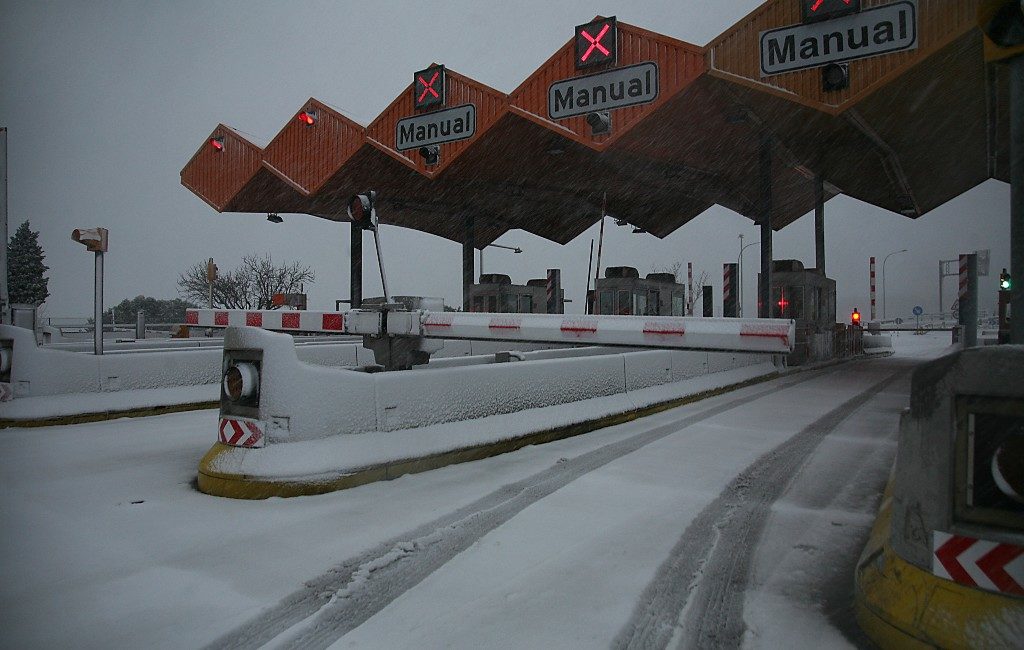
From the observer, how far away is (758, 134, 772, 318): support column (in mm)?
18380

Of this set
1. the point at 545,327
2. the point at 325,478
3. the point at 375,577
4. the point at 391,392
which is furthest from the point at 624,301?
the point at 375,577

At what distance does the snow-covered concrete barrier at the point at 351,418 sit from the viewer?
472 centimetres

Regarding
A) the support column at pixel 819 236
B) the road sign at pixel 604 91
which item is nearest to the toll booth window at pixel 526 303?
the road sign at pixel 604 91

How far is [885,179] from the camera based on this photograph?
22734 millimetres

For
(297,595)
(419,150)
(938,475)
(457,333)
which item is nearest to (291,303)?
(457,333)

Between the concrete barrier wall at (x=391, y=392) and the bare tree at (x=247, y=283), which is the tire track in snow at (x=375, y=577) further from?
the bare tree at (x=247, y=283)

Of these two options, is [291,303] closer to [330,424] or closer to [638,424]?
[330,424]

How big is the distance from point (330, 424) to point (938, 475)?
159 inches

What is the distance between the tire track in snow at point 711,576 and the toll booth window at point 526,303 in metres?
17.8

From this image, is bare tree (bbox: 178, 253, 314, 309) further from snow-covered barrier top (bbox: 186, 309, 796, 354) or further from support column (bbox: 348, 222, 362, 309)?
snow-covered barrier top (bbox: 186, 309, 796, 354)

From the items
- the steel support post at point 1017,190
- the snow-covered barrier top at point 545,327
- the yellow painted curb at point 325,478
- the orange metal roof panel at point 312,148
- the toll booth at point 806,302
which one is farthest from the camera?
the orange metal roof panel at point 312,148

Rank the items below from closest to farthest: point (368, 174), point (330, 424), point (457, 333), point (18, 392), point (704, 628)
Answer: point (704, 628), point (330, 424), point (457, 333), point (18, 392), point (368, 174)

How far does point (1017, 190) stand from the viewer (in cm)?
304

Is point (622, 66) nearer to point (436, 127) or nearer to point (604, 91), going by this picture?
point (604, 91)
